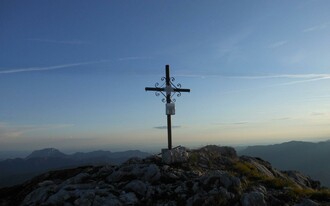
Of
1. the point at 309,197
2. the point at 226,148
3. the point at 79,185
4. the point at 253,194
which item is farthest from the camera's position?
the point at 226,148

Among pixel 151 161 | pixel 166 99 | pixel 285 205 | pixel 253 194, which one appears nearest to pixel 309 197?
pixel 285 205

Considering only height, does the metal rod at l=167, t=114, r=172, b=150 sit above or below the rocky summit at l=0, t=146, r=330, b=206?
above

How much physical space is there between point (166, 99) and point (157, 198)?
8.40m

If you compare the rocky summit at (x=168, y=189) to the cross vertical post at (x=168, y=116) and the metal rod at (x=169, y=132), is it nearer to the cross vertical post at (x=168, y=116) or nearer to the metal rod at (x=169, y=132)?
the metal rod at (x=169, y=132)

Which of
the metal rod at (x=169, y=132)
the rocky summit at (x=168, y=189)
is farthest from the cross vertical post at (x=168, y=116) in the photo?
the rocky summit at (x=168, y=189)

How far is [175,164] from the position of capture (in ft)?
68.2

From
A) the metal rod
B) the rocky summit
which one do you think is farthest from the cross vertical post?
the rocky summit

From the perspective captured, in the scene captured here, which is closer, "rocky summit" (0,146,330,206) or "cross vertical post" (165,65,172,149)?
"rocky summit" (0,146,330,206)

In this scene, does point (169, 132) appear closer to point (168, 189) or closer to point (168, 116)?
point (168, 116)

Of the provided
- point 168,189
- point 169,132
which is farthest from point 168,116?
point 168,189

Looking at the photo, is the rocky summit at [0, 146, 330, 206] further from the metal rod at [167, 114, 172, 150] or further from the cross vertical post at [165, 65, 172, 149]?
the cross vertical post at [165, 65, 172, 149]

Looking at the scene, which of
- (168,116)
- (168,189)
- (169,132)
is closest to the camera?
(168,189)

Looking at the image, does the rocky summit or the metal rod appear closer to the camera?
the rocky summit

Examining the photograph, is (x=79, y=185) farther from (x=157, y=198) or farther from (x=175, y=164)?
(x=175, y=164)
